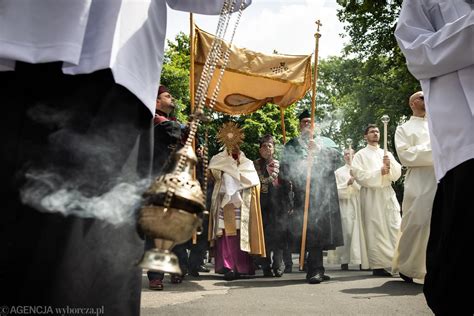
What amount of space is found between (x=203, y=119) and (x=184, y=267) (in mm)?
5316

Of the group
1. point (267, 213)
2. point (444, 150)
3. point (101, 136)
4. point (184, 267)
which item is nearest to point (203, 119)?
point (101, 136)

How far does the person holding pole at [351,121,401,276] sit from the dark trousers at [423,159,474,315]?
5.20 m

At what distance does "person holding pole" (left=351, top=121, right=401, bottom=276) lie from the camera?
24.5 ft

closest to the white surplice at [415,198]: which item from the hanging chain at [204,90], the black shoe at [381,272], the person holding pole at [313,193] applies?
the person holding pole at [313,193]

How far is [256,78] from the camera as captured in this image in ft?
25.2

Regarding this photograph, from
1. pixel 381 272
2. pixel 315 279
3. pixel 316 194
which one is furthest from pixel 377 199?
pixel 315 279

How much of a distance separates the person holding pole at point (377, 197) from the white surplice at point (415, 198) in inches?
57.9

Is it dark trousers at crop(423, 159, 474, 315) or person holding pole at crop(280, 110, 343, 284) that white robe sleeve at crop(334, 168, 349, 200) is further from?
dark trousers at crop(423, 159, 474, 315)

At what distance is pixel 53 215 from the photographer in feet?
5.09

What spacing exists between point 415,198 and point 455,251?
365 centimetres

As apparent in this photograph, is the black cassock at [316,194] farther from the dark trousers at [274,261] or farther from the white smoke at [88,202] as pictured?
the white smoke at [88,202]

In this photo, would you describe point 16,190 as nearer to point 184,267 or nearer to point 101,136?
point 101,136

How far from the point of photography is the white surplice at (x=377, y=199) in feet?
24.8

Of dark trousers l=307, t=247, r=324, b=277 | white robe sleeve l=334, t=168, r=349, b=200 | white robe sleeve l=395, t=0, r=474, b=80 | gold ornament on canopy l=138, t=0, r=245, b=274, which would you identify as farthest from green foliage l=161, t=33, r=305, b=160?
gold ornament on canopy l=138, t=0, r=245, b=274
